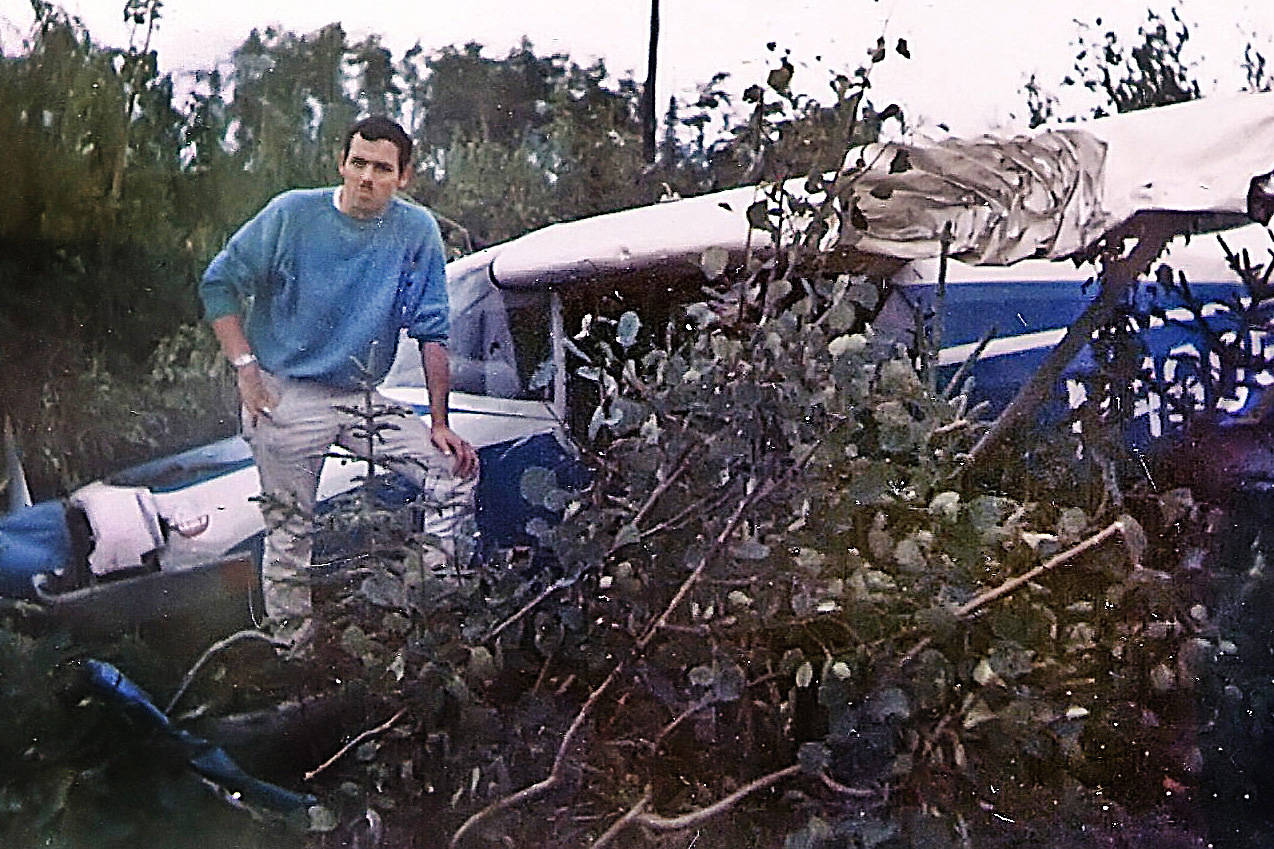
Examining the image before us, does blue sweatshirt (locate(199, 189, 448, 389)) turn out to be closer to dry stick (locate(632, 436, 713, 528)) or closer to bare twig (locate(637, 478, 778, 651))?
dry stick (locate(632, 436, 713, 528))

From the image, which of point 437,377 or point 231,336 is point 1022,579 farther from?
point 231,336

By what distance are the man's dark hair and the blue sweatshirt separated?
0.07 metres

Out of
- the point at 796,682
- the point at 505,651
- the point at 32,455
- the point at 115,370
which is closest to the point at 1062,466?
the point at 796,682

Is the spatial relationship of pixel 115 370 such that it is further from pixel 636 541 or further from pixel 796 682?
pixel 796 682

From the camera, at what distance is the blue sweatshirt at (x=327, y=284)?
81.7 inches

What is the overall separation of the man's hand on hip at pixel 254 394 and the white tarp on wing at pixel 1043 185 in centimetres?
76

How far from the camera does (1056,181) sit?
2.02 metres

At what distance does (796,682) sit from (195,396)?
3.73ft

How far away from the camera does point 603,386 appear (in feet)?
6.78

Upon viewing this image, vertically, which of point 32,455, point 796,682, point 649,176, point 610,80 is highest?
point 610,80

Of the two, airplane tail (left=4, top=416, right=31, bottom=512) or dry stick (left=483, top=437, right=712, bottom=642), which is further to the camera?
airplane tail (left=4, top=416, right=31, bottom=512)

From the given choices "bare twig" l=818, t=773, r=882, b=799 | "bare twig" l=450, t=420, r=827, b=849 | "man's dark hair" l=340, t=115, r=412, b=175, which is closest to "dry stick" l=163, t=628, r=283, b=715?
"bare twig" l=450, t=420, r=827, b=849

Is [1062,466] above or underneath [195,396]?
underneath

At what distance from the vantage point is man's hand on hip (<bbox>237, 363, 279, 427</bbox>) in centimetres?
209
